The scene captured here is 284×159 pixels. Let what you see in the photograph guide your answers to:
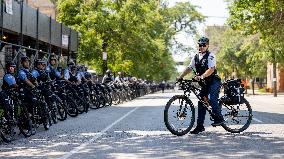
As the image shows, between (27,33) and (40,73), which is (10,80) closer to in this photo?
(40,73)

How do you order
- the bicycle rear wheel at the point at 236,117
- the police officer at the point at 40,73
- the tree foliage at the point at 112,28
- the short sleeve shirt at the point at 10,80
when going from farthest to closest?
the tree foliage at the point at 112,28 < the police officer at the point at 40,73 < the short sleeve shirt at the point at 10,80 < the bicycle rear wheel at the point at 236,117

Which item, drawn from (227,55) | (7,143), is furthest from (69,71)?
(227,55)

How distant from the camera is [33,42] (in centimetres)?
2542

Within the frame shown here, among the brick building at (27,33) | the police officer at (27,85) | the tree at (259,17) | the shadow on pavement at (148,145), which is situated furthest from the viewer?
the tree at (259,17)

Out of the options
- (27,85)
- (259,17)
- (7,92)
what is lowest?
(7,92)

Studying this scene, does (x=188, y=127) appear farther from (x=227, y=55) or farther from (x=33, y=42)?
(x=227, y=55)

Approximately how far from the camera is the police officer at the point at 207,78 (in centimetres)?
1119

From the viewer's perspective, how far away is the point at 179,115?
1130 centimetres

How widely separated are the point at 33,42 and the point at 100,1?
1868 cm

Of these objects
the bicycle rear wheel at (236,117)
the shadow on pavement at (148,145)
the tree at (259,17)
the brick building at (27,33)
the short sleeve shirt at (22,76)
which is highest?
the tree at (259,17)

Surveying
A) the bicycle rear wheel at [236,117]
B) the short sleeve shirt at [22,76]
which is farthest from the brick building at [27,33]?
the bicycle rear wheel at [236,117]

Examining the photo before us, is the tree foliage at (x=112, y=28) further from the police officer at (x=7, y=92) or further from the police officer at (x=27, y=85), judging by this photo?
the police officer at (x=7, y=92)

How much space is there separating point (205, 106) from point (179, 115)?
55cm

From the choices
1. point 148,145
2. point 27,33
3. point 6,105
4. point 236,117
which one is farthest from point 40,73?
point 27,33
